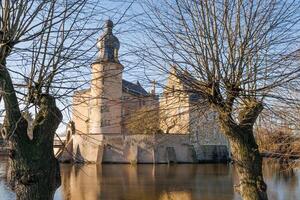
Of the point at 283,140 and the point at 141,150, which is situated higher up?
the point at 283,140

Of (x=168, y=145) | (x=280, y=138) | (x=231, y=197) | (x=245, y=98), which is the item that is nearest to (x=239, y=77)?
(x=245, y=98)

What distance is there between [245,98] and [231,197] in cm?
1172

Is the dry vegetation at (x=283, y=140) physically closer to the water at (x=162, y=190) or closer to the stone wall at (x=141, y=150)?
the water at (x=162, y=190)

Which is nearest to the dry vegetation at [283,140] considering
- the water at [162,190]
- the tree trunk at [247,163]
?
the tree trunk at [247,163]

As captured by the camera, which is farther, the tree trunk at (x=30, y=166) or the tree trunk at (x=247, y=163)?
the tree trunk at (x=247, y=163)

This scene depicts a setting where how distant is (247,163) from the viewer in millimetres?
6715

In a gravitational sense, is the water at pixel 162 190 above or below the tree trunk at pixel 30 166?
below

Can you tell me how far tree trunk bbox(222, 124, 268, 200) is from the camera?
665 cm

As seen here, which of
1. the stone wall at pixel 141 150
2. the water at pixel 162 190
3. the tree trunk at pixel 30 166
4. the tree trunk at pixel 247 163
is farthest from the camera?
the stone wall at pixel 141 150

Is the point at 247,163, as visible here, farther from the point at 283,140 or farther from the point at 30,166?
the point at 30,166

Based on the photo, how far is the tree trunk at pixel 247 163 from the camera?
262 inches

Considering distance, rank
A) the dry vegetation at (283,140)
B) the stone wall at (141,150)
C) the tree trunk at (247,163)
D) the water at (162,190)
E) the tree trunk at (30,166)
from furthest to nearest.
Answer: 1. the stone wall at (141,150)
2. the water at (162,190)
3. the dry vegetation at (283,140)
4. the tree trunk at (247,163)
5. the tree trunk at (30,166)

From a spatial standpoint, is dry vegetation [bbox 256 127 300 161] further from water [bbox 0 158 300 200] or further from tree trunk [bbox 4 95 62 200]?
water [bbox 0 158 300 200]

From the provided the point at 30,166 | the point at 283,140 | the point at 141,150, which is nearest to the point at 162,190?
the point at 283,140
